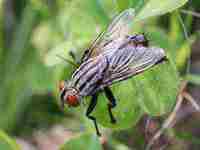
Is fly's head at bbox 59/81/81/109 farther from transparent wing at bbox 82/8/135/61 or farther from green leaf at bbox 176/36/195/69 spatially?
green leaf at bbox 176/36/195/69

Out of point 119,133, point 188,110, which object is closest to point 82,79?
point 119,133

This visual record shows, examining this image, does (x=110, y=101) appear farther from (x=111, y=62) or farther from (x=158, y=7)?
(x=158, y=7)

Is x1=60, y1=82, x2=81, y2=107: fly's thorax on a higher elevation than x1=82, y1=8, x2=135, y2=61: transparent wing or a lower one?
lower

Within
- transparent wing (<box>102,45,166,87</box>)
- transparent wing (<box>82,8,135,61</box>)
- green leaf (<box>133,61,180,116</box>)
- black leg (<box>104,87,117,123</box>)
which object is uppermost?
transparent wing (<box>82,8,135,61</box>)

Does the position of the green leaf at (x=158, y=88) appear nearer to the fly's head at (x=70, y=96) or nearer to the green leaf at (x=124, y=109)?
the green leaf at (x=124, y=109)

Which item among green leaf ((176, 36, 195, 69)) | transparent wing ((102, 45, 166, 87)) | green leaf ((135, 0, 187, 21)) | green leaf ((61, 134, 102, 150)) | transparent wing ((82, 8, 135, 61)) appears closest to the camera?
green leaf ((135, 0, 187, 21))

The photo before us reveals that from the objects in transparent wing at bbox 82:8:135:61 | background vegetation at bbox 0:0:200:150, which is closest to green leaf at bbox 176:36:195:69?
background vegetation at bbox 0:0:200:150
